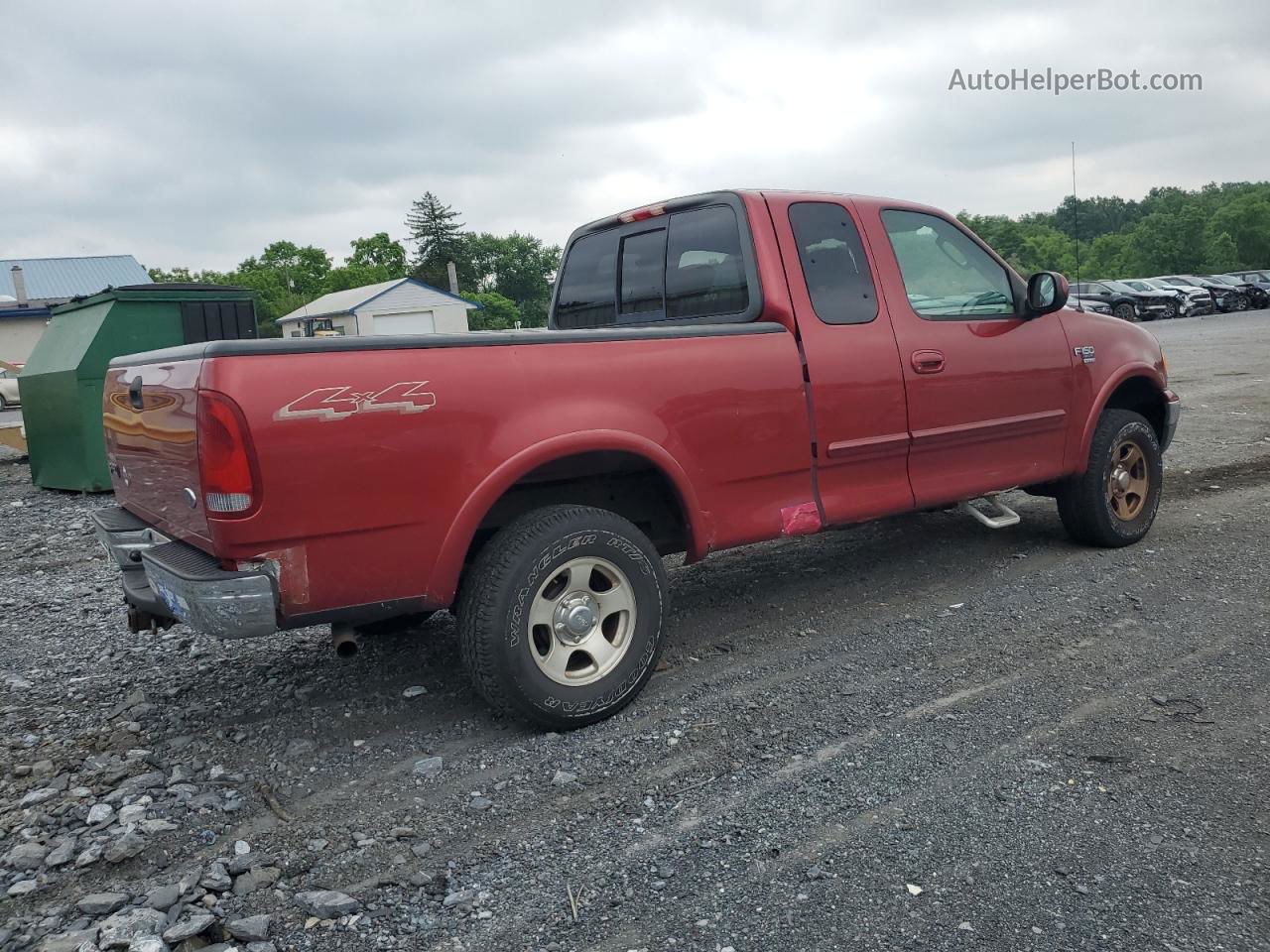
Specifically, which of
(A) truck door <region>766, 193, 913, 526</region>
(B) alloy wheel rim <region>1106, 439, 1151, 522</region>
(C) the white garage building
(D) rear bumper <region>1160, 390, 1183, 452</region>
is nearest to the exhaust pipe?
(A) truck door <region>766, 193, 913, 526</region>

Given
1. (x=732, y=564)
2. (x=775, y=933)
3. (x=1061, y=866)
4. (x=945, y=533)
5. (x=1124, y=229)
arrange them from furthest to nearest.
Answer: (x=1124, y=229)
(x=945, y=533)
(x=732, y=564)
(x=1061, y=866)
(x=775, y=933)

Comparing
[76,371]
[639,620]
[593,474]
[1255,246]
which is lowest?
[639,620]

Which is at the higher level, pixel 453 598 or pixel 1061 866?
pixel 453 598

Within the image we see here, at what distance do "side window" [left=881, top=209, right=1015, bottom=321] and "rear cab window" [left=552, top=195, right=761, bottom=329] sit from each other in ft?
2.99

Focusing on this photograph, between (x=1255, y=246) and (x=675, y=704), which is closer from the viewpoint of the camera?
(x=675, y=704)

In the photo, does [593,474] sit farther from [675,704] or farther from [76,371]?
[76,371]

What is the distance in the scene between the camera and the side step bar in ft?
17.9

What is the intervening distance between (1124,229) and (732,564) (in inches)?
3095

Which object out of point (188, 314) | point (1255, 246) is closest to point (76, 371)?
point (188, 314)

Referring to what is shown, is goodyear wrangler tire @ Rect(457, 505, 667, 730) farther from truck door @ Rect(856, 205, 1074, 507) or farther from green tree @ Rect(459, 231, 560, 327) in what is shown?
green tree @ Rect(459, 231, 560, 327)

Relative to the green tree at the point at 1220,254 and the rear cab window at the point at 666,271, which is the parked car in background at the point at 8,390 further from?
the green tree at the point at 1220,254

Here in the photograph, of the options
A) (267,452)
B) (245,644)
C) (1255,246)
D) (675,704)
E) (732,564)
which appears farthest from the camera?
(1255,246)

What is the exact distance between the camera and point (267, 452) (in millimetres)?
3168

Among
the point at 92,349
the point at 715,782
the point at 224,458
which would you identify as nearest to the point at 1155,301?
the point at 92,349
